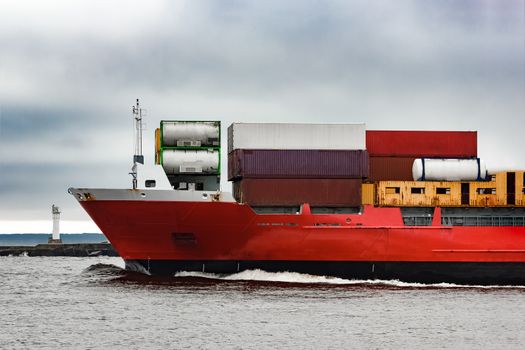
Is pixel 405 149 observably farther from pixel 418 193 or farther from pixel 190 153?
pixel 190 153

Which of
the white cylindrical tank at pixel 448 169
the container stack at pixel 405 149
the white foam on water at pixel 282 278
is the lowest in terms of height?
the white foam on water at pixel 282 278

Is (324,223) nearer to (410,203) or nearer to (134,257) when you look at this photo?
(410,203)

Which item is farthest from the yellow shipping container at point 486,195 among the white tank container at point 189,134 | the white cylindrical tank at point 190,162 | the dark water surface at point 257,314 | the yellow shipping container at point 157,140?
the yellow shipping container at point 157,140

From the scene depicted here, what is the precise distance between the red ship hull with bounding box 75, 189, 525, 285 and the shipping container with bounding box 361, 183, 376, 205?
572 millimetres

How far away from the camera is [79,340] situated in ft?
93.4

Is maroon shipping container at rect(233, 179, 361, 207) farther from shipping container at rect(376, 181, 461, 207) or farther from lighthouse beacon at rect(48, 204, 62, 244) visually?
lighthouse beacon at rect(48, 204, 62, 244)

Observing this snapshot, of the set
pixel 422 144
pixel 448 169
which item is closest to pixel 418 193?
pixel 448 169

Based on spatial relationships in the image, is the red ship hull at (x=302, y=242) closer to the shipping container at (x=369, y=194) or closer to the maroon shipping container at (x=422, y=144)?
the shipping container at (x=369, y=194)

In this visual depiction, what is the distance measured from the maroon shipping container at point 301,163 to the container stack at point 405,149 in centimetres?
197

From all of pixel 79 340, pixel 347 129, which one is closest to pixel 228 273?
pixel 347 129

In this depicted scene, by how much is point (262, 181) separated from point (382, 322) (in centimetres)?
1374

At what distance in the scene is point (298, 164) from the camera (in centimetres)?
4419

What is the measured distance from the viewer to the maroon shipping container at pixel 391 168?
152ft

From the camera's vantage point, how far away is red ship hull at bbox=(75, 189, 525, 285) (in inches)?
1693
